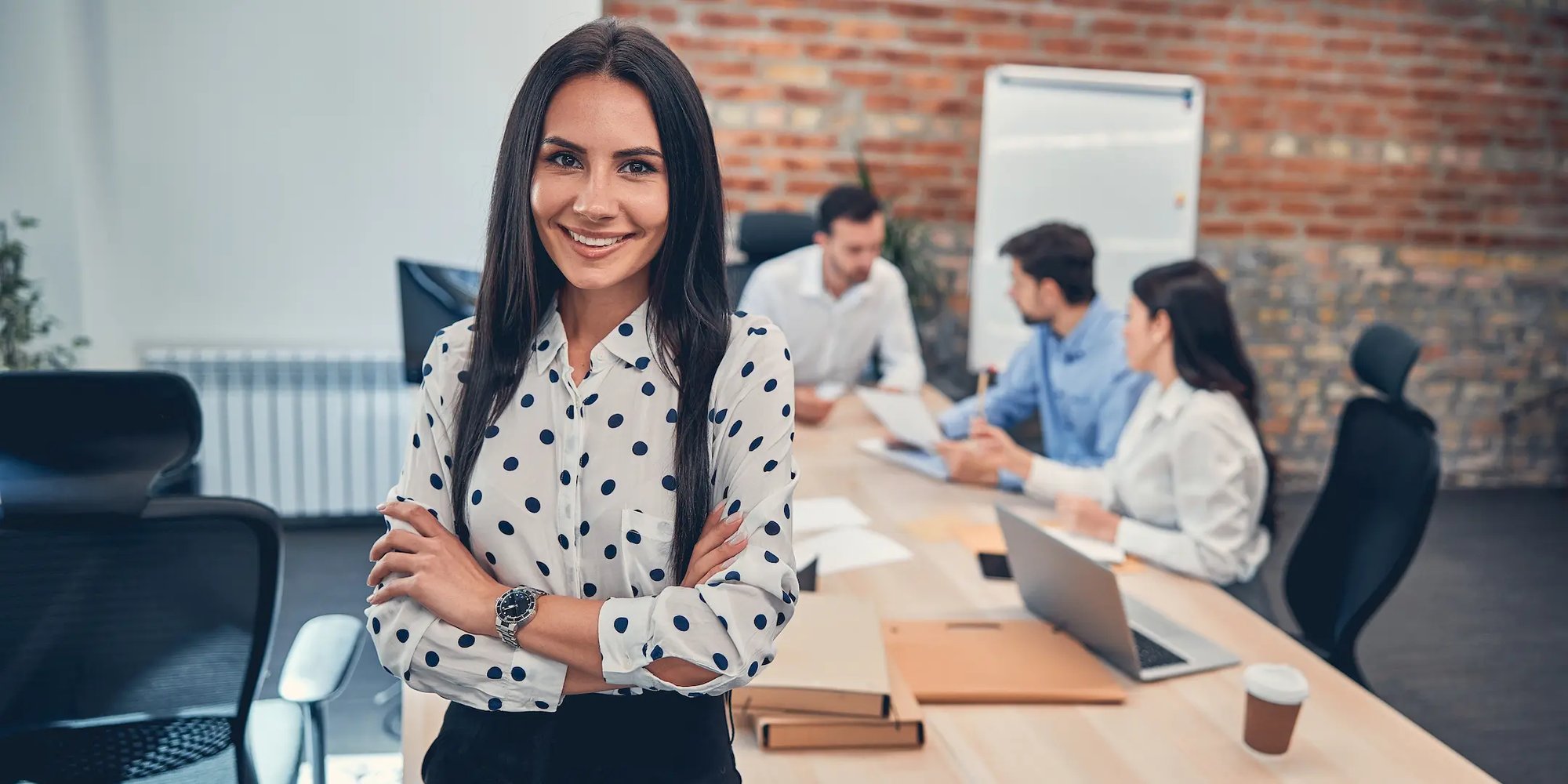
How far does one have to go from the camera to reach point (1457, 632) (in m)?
3.62

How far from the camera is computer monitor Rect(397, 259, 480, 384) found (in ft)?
8.71

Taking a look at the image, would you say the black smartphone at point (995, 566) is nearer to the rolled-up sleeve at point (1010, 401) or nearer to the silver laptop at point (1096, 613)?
the silver laptop at point (1096, 613)

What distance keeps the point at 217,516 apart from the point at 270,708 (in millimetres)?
436

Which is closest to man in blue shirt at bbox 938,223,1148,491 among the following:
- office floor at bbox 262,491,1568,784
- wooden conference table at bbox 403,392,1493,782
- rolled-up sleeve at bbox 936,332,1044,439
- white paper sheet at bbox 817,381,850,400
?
rolled-up sleeve at bbox 936,332,1044,439

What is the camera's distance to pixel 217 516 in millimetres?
1506

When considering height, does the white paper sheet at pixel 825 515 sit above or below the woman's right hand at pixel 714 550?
below

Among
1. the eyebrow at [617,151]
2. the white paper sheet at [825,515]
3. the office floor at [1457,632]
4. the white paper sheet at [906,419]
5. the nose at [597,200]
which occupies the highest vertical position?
the eyebrow at [617,151]

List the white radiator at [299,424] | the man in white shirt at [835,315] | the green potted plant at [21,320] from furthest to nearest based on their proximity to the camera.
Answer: the white radiator at [299,424] < the man in white shirt at [835,315] < the green potted plant at [21,320]

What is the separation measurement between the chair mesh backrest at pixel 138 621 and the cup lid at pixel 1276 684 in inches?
53.1

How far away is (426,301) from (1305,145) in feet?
12.8

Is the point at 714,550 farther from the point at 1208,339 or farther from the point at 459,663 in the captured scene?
the point at 1208,339

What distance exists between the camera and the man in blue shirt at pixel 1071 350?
2.88 m

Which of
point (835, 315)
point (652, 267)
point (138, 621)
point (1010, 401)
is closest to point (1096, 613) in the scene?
point (652, 267)

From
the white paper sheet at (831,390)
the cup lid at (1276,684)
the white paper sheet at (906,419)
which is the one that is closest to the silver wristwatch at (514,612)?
the cup lid at (1276,684)
